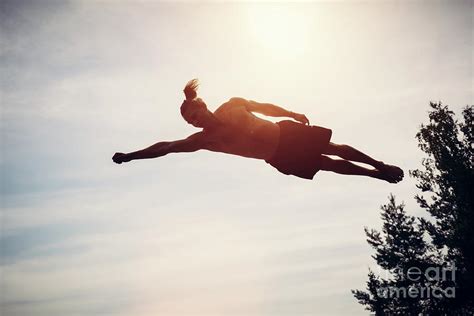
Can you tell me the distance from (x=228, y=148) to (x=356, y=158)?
2.22 m

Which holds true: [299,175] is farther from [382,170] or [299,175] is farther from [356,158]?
[382,170]

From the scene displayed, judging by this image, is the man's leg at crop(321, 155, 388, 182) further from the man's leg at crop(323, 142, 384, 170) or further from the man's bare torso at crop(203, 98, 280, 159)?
the man's bare torso at crop(203, 98, 280, 159)

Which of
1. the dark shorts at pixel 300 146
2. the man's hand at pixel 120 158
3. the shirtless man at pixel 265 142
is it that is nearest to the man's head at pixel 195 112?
the shirtless man at pixel 265 142

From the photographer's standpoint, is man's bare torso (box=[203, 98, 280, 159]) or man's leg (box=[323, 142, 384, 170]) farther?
man's leg (box=[323, 142, 384, 170])

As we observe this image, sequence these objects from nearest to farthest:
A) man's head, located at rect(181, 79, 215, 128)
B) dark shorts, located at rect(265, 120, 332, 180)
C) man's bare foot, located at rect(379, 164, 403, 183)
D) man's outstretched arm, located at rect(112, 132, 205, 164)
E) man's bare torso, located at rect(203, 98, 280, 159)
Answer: man's head, located at rect(181, 79, 215, 128)
man's outstretched arm, located at rect(112, 132, 205, 164)
man's bare torso, located at rect(203, 98, 280, 159)
dark shorts, located at rect(265, 120, 332, 180)
man's bare foot, located at rect(379, 164, 403, 183)

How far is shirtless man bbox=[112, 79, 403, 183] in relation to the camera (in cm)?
518

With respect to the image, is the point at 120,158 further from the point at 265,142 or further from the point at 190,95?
the point at 265,142

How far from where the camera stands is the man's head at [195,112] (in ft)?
16.5

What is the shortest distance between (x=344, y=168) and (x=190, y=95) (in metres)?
3.02

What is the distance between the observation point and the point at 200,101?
5180mm

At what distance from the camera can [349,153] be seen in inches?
236

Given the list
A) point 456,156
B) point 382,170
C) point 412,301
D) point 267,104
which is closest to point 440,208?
point 456,156

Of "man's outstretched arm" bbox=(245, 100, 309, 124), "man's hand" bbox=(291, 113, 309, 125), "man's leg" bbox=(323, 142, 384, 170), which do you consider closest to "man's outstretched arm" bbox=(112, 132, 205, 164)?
"man's outstretched arm" bbox=(245, 100, 309, 124)

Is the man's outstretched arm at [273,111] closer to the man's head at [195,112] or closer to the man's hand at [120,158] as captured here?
the man's head at [195,112]
